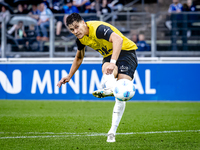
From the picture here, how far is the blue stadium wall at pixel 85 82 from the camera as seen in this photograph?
399 inches

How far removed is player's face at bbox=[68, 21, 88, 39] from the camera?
430cm

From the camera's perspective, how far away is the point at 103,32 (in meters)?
4.34

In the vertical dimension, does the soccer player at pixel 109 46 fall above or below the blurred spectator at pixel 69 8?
below

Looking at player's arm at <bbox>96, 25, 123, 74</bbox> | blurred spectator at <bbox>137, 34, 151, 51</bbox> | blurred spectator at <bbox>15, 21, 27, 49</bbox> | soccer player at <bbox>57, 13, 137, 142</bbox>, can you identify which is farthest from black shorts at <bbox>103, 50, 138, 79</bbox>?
blurred spectator at <bbox>15, 21, 27, 49</bbox>

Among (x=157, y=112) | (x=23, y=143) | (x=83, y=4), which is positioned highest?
(x=83, y=4)

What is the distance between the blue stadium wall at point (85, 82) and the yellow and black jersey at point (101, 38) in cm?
534

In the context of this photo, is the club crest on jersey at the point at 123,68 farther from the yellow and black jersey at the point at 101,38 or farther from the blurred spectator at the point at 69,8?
the blurred spectator at the point at 69,8

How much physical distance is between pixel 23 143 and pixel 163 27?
23.5ft

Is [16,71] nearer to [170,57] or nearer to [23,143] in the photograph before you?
[170,57]

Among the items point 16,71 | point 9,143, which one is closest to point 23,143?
point 9,143

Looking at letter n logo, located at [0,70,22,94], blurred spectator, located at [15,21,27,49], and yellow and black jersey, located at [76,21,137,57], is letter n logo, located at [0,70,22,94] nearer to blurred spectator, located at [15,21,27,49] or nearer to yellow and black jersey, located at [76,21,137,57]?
blurred spectator, located at [15,21,27,49]

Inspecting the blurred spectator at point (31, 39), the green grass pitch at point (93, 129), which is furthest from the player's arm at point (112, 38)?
the blurred spectator at point (31, 39)

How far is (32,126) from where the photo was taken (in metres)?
5.74

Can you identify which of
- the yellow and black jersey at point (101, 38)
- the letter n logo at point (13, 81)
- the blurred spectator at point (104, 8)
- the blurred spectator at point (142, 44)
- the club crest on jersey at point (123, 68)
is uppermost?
the blurred spectator at point (104, 8)
